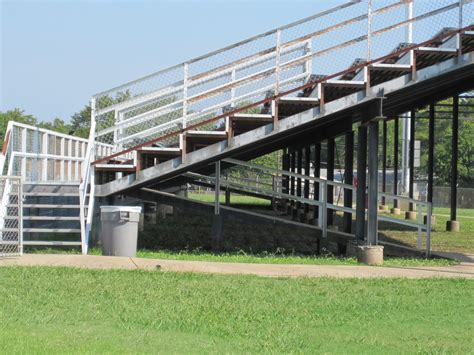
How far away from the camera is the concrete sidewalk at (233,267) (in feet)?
42.4

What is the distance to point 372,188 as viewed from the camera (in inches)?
639

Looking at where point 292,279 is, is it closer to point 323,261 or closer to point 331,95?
point 323,261

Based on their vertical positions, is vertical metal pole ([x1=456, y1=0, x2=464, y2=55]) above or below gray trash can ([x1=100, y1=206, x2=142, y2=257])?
above

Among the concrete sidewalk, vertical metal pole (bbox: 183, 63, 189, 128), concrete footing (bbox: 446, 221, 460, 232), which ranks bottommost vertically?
the concrete sidewalk

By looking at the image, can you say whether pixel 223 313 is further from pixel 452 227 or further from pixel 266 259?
pixel 452 227

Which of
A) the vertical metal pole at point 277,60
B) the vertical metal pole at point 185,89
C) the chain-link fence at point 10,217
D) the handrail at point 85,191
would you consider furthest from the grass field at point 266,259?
the vertical metal pole at point 277,60

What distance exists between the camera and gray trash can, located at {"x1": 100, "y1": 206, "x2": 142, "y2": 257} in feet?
47.9

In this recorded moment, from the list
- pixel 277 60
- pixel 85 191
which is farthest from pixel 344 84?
pixel 85 191

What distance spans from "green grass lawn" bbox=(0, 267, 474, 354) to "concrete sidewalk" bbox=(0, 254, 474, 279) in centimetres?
82

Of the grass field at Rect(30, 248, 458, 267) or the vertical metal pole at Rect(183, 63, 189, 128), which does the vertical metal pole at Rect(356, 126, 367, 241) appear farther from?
the vertical metal pole at Rect(183, 63, 189, 128)

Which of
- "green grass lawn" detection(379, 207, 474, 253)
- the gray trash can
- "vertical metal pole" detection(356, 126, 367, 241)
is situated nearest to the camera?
the gray trash can

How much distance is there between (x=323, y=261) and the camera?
15.5 metres

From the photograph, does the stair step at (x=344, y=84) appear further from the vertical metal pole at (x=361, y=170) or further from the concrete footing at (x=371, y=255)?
the concrete footing at (x=371, y=255)

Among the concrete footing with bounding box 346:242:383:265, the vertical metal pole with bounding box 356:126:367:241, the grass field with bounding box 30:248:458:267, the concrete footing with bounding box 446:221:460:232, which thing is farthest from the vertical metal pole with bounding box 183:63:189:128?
the concrete footing with bounding box 446:221:460:232
